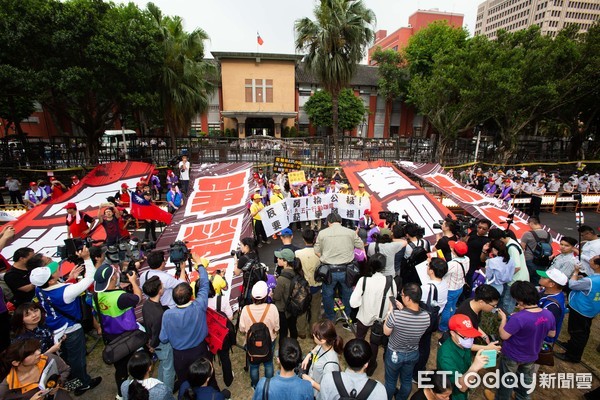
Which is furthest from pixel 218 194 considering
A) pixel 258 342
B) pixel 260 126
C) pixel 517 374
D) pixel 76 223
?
pixel 260 126

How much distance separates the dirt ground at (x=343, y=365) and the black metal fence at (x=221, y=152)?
10045mm

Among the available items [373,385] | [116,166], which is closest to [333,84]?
[116,166]

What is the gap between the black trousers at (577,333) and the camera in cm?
401

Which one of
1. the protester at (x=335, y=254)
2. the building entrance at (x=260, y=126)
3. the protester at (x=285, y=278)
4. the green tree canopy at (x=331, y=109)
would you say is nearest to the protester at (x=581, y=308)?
the protester at (x=335, y=254)

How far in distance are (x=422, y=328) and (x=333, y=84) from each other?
15290 millimetres

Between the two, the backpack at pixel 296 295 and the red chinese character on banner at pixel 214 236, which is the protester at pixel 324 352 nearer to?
the backpack at pixel 296 295

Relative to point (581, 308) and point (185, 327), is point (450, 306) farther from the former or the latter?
point (185, 327)

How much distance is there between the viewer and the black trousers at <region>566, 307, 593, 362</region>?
401cm

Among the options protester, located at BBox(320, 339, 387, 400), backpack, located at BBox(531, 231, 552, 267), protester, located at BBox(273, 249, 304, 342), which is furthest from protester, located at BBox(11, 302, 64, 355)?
backpack, located at BBox(531, 231, 552, 267)

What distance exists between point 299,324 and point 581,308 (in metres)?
3.79

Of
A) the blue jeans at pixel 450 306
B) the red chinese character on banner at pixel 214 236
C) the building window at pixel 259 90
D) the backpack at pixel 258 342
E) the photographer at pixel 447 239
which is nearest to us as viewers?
the backpack at pixel 258 342

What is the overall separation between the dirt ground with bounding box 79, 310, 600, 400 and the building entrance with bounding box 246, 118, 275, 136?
2980 centimetres

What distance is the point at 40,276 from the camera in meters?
3.06

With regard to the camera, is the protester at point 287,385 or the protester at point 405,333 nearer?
the protester at point 287,385
